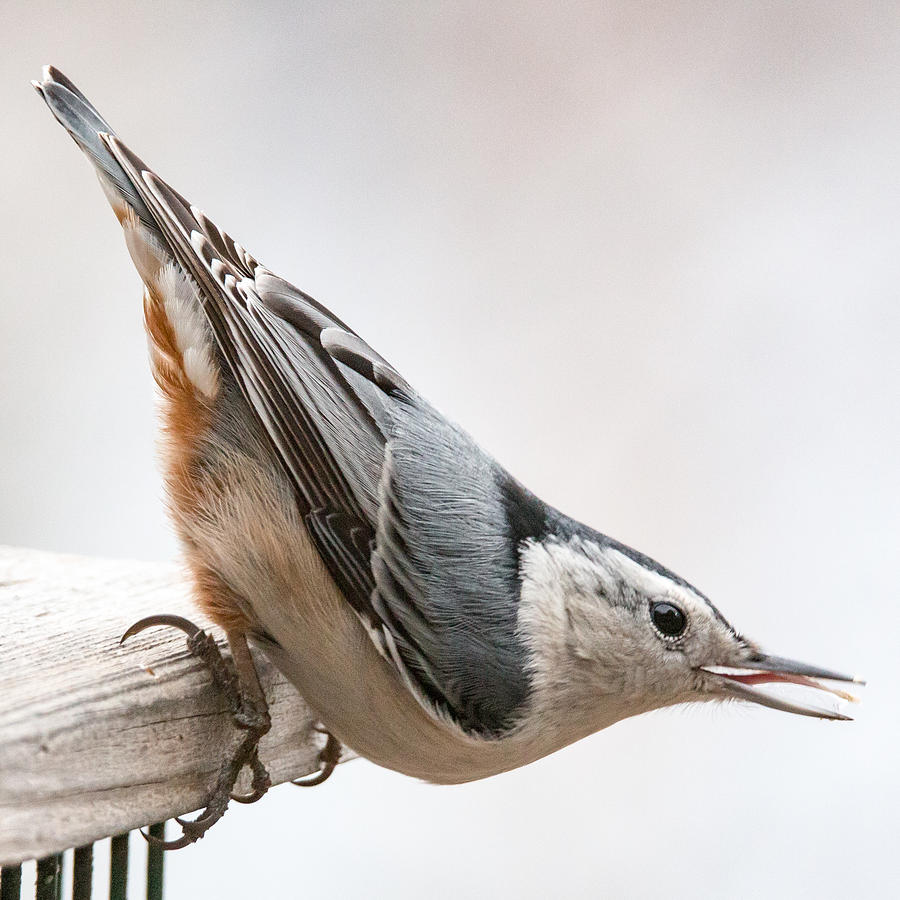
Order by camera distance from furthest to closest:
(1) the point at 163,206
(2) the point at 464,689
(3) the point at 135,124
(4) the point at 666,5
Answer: (3) the point at 135,124, (4) the point at 666,5, (1) the point at 163,206, (2) the point at 464,689

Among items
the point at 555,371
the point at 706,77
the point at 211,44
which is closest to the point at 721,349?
the point at 555,371

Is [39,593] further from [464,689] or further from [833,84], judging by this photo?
[833,84]

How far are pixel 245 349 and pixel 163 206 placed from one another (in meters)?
0.17

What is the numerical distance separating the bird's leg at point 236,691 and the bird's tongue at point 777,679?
18.0 inches

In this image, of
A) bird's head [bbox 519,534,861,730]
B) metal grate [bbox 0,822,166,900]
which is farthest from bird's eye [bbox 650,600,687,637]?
metal grate [bbox 0,822,166,900]

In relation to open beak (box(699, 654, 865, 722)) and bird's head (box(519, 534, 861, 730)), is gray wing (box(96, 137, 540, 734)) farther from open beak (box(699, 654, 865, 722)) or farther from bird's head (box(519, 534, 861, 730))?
open beak (box(699, 654, 865, 722))

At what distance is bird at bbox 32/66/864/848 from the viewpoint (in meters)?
1.10

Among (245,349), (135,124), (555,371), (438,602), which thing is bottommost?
(438,602)

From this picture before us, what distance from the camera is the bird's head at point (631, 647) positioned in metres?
1.14

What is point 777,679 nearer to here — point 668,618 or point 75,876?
point 668,618

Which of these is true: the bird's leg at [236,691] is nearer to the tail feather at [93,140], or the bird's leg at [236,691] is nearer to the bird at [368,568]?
the bird at [368,568]

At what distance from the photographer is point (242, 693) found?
1.12 m

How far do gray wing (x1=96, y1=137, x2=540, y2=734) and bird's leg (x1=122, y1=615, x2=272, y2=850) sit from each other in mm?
129

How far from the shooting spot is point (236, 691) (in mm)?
1119
